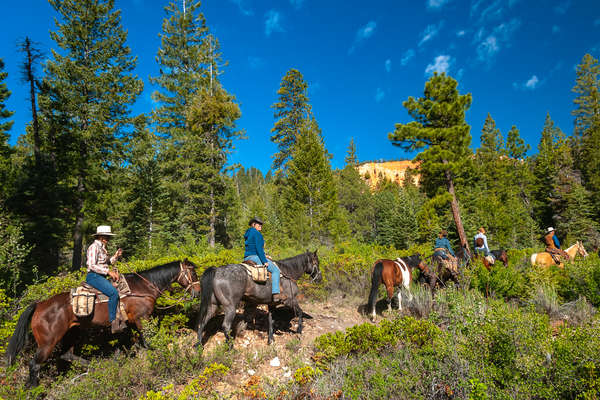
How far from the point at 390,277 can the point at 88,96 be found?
20.2 metres

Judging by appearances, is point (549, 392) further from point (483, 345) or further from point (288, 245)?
point (288, 245)

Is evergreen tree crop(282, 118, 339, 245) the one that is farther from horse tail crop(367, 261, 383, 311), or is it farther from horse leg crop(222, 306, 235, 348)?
horse leg crop(222, 306, 235, 348)

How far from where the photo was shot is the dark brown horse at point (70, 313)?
428 centimetres

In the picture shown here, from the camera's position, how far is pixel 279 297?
6.11 meters

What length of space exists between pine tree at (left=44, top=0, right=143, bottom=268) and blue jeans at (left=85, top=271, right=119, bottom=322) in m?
14.0

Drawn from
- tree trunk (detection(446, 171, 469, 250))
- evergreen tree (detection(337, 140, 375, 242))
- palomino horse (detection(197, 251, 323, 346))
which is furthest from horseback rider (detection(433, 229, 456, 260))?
evergreen tree (detection(337, 140, 375, 242))

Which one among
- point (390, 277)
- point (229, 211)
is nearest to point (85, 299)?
point (390, 277)

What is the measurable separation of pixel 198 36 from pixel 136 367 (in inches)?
1100

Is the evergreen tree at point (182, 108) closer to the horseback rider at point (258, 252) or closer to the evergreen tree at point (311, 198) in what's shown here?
the evergreen tree at point (311, 198)

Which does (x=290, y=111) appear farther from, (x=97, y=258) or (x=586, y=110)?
(x=586, y=110)

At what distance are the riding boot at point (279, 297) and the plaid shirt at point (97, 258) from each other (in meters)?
3.26

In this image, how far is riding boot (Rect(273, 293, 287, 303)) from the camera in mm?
5988

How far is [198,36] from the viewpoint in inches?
968

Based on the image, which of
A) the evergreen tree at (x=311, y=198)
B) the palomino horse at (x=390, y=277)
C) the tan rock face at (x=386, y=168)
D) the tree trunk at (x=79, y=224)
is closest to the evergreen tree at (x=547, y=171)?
the evergreen tree at (x=311, y=198)
